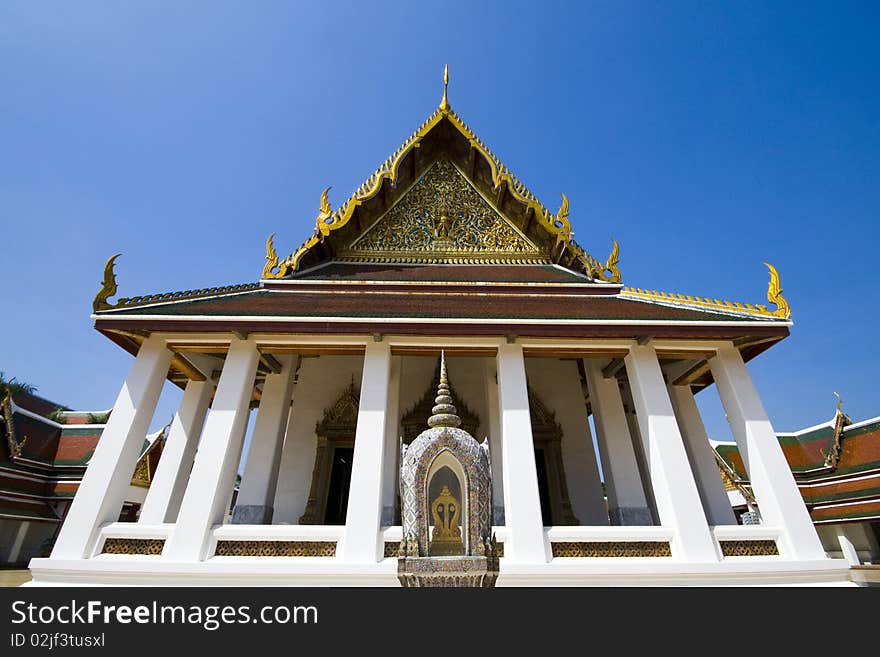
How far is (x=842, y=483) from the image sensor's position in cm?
746

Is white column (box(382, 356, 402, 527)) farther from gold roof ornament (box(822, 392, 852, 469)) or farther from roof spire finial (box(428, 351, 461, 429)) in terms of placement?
gold roof ornament (box(822, 392, 852, 469))

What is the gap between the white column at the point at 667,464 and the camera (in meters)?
4.00

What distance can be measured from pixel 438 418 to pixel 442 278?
354cm

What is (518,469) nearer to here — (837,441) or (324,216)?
(324,216)

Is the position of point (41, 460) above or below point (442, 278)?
below

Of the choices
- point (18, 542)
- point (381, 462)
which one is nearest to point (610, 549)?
point (381, 462)

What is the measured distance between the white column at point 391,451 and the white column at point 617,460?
2508 mm

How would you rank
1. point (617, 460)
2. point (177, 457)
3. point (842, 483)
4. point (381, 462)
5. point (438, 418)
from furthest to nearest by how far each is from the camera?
point (842, 483) < point (177, 457) < point (617, 460) < point (381, 462) < point (438, 418)

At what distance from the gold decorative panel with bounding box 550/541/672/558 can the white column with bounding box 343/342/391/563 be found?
166 centimetres

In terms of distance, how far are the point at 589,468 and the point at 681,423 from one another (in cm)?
143

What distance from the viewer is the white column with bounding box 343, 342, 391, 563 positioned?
3863mm

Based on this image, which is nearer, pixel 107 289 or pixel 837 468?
pixel 107 289

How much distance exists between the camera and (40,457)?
27.5 ft
